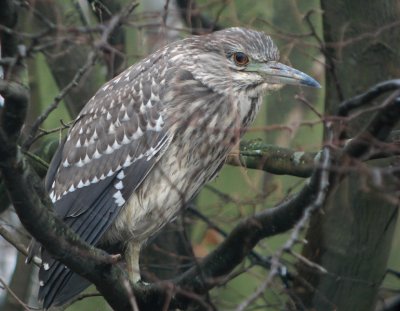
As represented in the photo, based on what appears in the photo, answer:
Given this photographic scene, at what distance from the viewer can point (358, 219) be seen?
17.1 feet

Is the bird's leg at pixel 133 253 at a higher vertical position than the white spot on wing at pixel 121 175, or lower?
lower

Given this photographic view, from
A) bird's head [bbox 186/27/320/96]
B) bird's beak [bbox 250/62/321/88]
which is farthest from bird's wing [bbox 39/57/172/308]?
bird's beak [bbox 250/62/321/88]

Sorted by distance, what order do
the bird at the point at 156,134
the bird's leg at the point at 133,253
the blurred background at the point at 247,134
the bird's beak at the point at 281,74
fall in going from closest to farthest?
the blurred background at the point at 247,134 < the bird's beak at the point at 281,74 < the bird at the point at 156,134 < the bird's leg at the point at 133,253

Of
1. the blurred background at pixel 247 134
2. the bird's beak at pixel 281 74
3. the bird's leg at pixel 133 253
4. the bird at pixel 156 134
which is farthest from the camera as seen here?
the bird's leg at pixel 133 253

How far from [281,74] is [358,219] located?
87 centimetres

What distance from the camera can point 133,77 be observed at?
551cm

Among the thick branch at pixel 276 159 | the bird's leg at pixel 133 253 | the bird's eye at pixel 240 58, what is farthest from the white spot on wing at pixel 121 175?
the bird's eye at pixel 240 58

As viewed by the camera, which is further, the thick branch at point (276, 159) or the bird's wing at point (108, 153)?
the bird's wing at point (108, 153)

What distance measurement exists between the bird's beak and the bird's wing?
58cm

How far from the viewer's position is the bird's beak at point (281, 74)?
5016 millimetres

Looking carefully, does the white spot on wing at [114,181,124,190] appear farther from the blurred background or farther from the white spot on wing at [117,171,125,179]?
the blurred background

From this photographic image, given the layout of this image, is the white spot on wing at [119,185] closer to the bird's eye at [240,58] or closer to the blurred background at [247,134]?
the blurred background at [247,134]

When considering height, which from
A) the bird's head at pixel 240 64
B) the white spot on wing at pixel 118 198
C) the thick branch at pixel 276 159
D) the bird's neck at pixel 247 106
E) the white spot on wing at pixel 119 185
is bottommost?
the white spot on wing at pixel 118 198

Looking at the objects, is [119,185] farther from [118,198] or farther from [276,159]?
[276,159]
